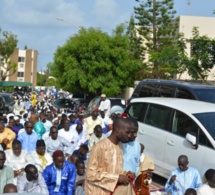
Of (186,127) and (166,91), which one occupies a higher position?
(166,91)

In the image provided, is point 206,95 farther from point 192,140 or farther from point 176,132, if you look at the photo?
point 192,140

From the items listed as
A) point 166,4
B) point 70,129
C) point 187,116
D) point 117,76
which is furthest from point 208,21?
point 187,116

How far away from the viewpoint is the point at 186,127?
889 centimetres

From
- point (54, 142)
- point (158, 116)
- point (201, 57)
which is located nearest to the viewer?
point (158, 116)

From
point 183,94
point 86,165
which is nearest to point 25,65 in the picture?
point 183,94

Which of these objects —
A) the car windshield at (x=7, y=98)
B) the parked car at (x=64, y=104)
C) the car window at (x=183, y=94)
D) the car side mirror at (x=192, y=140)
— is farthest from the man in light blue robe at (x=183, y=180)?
the car windshield at (x=7, y=98)

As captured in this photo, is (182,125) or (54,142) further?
(54,142)

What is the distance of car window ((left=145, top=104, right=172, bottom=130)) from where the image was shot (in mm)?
9375

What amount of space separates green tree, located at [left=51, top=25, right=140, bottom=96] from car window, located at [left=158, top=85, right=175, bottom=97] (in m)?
16.1

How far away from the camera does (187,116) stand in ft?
29.0

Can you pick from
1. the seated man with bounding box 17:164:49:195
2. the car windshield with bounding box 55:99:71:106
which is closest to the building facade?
the car windshield with bounding box 55:99:71:106

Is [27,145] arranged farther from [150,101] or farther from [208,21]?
[208,21]

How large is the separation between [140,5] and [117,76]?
11355 mm

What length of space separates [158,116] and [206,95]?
6.39 feet
